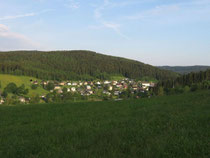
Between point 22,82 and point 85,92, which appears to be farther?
point 22,82

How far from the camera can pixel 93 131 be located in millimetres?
7070

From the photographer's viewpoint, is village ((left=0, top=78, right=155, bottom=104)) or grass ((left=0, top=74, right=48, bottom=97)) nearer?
village ((left=0, top=78, right=155, bottom=104))

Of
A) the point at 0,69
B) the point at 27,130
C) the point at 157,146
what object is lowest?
the point at 27,130

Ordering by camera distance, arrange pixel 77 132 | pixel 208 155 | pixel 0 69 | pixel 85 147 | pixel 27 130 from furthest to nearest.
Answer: pixel 0 69 < pixel 27 130 < pixel 77 132 < pixel 85 147 < pixel 208 155

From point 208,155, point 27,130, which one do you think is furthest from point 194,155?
point 27,130

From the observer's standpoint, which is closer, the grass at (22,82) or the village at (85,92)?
the village at (85,92)

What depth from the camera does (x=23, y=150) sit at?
212 inches

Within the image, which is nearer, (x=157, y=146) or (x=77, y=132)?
(x=157, y=146)

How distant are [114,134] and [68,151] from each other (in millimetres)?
1934

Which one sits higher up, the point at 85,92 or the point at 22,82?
the point at 22,82

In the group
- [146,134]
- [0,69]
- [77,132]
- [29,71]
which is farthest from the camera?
[29,71]

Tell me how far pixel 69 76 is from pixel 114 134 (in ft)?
595

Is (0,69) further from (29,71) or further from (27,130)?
(27,130)

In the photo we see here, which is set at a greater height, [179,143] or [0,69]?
[0,69]
